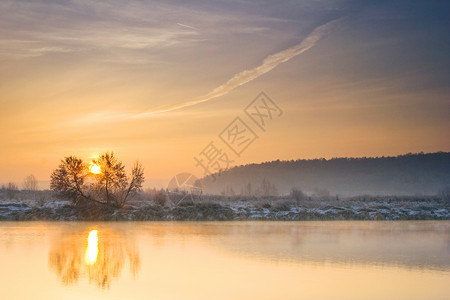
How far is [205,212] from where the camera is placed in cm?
3362

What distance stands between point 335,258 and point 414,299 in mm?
5504

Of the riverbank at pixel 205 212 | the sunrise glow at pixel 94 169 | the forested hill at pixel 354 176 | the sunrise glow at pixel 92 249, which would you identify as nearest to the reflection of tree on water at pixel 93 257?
the sunrise glow at pixel 92 249

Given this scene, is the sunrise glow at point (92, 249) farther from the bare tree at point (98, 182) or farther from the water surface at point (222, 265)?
the bare tree at point (98, 182)

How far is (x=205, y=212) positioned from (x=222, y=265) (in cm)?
1927

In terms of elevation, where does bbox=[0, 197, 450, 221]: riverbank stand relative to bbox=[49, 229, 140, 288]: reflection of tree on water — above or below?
above

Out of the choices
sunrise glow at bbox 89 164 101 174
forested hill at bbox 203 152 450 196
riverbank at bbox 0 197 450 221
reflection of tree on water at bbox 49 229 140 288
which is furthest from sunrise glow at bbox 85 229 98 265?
forested hill at bbox 203 152 450 196

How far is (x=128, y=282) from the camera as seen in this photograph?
12.0 m

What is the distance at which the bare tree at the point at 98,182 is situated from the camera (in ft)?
109

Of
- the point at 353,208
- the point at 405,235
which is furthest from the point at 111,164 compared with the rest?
the point at 405,235

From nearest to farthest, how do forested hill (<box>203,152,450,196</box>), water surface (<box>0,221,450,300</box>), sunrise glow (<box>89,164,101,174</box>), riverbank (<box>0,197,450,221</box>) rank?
1. water surface (<box>0,221,450,300</box>)
2. riverbank (<box>0,197,450,221</box>)
3. sunrise glow (<box>89,164,101,174</box>)
4. forested hill (<box>203,152,450,196</box>)

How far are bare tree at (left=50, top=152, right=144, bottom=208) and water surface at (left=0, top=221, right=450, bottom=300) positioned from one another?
9.81 m

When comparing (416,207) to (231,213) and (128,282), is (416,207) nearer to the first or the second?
(231,213)

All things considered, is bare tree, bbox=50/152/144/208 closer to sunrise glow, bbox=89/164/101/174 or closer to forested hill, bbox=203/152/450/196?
sunrise glow, bbox=89/164/101/174

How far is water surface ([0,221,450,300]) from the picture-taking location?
36.2 ft
